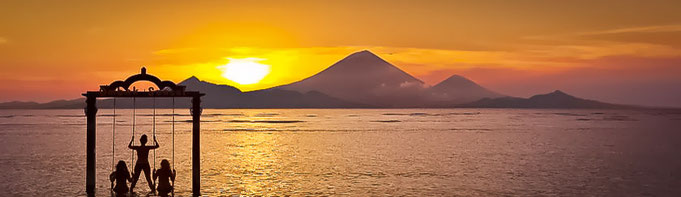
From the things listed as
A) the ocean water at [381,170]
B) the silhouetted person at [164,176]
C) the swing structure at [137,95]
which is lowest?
the ocean water at [381,170]

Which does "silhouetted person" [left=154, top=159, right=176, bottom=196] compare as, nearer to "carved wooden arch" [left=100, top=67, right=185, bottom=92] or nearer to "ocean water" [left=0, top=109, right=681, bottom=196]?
"ocean water" [left=0, top=109, right=681, bottom=196]

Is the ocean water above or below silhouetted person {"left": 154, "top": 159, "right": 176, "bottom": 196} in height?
below

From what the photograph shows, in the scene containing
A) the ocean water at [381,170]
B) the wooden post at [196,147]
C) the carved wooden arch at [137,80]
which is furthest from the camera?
the ocean water at [381,170]

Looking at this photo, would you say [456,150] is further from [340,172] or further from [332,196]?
[332,196]

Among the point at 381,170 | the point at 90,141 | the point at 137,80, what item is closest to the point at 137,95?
the point at 137,80

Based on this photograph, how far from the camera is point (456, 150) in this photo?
5084 centimetres

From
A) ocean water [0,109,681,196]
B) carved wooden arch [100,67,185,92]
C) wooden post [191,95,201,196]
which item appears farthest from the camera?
ocean water [0,109,681,196]

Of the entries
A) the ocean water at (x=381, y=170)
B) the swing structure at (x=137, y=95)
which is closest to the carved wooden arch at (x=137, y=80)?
the swing structure at (x=137, y=95)

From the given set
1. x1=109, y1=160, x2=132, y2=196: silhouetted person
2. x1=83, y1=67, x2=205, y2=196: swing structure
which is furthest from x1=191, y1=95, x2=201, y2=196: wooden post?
x1=109, y1=160, x2=132, y2=196: silhouetted person

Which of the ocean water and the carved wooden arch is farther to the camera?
the ocean water

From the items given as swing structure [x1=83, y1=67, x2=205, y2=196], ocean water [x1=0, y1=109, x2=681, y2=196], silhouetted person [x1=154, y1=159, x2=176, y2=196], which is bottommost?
ocean water [x1=0, y1=109, x2=681, y2=196]

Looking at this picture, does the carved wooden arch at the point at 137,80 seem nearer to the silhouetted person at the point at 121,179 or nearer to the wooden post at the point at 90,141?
the wooden post at the point at 90,141

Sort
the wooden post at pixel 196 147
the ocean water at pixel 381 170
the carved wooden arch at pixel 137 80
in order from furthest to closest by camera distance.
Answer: the ocean water at pixel 381 170, the wooden post at pixel 196 147, the carved wooden arch at pixel 137 80

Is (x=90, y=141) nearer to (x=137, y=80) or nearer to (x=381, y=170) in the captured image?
(x=137, y=80)
